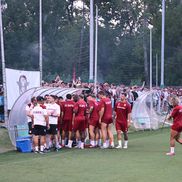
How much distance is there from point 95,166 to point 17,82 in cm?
1053

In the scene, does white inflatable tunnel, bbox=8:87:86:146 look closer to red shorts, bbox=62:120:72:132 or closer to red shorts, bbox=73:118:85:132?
red shorts, bbox=62:120:72:132

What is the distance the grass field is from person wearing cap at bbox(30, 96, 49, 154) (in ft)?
1.95

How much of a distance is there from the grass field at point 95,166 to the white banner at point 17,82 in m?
5.04

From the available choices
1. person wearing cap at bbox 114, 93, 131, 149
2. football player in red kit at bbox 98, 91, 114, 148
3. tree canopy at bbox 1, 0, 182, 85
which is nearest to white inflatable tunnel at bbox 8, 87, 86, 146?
football player in red kit at bbox 98, 91, 114, 148

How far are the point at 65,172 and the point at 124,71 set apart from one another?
171ft

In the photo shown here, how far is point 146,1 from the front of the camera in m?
70.8

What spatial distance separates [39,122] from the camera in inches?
782

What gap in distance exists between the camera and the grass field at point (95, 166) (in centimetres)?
1366

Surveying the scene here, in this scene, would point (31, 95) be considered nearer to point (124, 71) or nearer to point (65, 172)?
point (65, 172)

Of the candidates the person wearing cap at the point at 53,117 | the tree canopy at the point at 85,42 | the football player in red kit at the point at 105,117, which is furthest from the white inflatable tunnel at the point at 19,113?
the tree canopy at the point at 85,42

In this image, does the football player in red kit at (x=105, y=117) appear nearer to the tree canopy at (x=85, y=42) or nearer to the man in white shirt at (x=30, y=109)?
the man in white shirt at (x=30, y=109)

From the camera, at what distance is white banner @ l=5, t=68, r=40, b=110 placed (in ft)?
82.1

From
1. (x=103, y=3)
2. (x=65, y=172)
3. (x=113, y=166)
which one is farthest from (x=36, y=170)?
(x=103, y=3)

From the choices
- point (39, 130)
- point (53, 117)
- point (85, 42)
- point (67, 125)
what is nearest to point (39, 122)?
point (39, 130)
